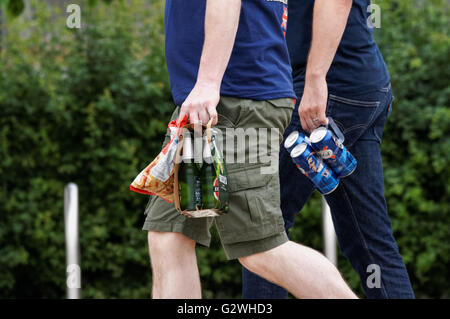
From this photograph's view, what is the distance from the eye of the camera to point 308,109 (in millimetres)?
2699

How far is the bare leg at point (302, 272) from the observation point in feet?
6.99

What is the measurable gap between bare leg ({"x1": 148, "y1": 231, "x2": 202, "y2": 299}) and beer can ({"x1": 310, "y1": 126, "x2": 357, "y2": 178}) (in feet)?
2.17

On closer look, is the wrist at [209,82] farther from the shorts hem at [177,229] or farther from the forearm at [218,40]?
the shorts hem at [177,229]

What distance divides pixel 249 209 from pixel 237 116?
322 millimetres

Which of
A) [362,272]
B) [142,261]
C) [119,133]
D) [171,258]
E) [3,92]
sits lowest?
[142,261]

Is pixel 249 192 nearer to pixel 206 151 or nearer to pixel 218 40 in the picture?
pixel 206 151

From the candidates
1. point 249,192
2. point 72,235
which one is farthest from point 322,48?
point 72,235

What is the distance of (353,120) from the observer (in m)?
2.79

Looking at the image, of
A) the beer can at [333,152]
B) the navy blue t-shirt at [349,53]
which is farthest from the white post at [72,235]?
the beer can at [333,152]

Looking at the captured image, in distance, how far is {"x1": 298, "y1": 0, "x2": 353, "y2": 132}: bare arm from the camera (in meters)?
2.61

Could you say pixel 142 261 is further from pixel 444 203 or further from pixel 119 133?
pixel 444 203

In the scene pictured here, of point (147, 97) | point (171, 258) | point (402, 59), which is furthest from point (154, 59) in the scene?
point (171, 258)
